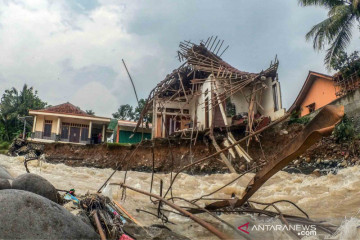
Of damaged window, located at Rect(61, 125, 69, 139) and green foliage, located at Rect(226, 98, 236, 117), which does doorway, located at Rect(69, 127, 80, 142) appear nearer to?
damaged window, located at Rect(61, 125, 69, 139)

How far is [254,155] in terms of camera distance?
12844 millimetres

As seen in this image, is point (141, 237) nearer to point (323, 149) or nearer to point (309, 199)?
point (309, 199)

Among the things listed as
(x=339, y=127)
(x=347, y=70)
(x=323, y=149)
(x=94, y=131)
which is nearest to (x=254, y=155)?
(x=323, y=149)

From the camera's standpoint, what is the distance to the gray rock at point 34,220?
2251 millimetres

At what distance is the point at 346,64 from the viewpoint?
1402cm

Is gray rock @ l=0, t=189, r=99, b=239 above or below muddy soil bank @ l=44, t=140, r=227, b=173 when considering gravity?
below

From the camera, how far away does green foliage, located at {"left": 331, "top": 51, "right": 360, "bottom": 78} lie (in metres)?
13.8

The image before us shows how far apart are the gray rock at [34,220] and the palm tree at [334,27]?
552 inches

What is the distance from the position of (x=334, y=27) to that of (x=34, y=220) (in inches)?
576

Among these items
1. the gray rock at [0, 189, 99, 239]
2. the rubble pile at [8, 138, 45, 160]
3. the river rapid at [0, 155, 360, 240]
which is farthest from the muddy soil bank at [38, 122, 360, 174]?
the gray rock at [0, 189, 99, 239]

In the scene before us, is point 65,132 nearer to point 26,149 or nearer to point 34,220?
point 26,149

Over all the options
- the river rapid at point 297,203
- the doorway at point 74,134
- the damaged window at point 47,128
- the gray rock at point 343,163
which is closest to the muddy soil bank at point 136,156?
the river rapid at point 297,203

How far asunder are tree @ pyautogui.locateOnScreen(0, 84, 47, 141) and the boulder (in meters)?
24.7

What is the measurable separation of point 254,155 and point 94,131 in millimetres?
16181
